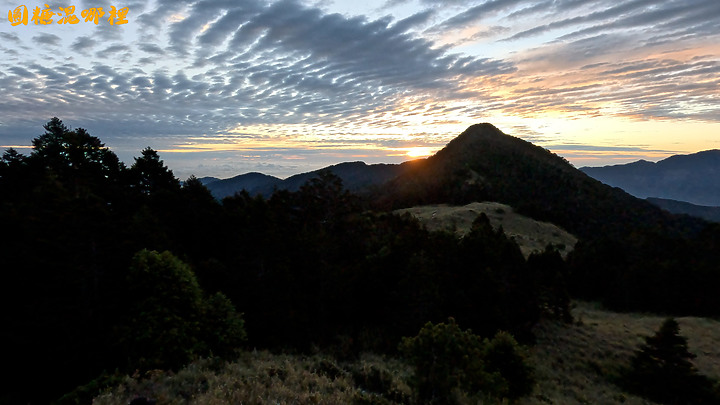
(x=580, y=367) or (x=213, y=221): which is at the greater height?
(x=213, y=221)

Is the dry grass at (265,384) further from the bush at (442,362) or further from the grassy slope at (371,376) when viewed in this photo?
the bush at (442,362)

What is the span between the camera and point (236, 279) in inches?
931

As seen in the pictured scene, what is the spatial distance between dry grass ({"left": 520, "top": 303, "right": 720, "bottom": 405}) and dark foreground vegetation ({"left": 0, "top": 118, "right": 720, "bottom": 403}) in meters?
2.76

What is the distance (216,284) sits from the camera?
78.5 ft

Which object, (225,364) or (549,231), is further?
(549,231)

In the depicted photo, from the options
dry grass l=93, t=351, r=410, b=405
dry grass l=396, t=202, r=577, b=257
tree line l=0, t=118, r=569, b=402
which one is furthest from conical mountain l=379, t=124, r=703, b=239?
dry grass l=93, t=351, r=410, b=405

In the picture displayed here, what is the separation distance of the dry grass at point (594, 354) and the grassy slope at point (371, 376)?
8 cm

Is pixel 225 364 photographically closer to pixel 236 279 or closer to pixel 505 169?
pixel 236 279

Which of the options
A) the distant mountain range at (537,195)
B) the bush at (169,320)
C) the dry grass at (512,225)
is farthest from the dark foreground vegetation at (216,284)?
the distant mountain range at (537,195)

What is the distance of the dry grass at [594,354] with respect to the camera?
23.5 m

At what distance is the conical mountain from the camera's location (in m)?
125

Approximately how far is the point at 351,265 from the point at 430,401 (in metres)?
17.8

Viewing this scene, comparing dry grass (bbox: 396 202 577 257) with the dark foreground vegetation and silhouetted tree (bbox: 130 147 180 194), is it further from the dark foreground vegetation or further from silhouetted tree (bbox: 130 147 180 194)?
silhouetted tree (bbox: 130 147 180 194)

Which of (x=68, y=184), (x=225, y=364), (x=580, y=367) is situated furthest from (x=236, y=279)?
(x=580, y=367)
